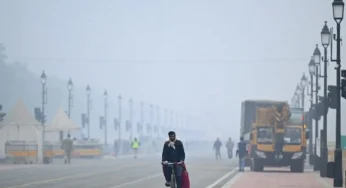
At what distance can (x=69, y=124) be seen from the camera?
8569 cm

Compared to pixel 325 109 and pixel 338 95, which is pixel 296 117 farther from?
pixel 338 95

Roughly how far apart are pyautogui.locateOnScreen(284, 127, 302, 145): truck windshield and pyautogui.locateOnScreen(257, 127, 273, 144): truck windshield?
90 centimetres

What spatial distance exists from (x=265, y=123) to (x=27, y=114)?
76.1ft

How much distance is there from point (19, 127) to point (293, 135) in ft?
85.3

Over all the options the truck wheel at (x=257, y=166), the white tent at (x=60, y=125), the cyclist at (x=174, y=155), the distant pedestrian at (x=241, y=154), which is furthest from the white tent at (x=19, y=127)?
the cyclist at (x=174, y=155)

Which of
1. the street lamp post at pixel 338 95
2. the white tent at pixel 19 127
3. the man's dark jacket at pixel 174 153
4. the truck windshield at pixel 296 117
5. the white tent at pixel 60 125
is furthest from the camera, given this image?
the white tent at pixel 60 125

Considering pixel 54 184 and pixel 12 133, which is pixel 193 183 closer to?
pixel 54 184

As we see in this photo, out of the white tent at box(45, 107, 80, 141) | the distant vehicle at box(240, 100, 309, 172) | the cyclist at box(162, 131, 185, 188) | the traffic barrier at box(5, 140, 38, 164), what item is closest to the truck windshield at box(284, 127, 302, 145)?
the distant vehicle at box(240, 100, 309, 172)

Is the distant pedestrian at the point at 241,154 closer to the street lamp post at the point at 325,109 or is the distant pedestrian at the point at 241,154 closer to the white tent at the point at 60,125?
the street lamp post at the point at 325,109

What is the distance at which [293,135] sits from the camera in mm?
56188

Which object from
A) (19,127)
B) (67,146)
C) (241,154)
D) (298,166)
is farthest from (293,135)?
(19,127)

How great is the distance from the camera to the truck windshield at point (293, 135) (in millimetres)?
56000

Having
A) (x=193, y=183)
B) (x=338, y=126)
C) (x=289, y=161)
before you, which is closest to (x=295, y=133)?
(x=289, y=161)

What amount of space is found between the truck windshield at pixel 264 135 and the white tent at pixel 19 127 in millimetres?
22578
